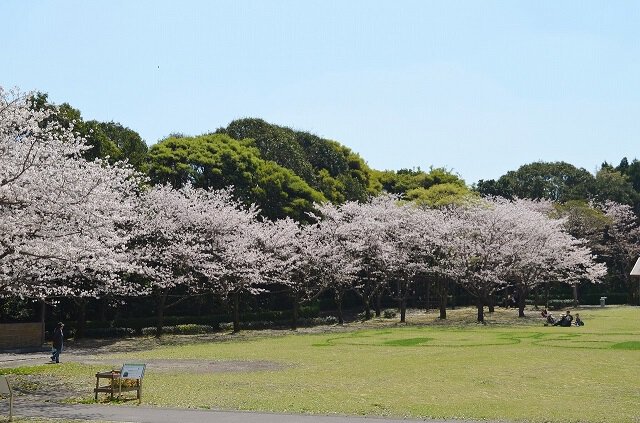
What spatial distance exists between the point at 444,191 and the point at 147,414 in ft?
191

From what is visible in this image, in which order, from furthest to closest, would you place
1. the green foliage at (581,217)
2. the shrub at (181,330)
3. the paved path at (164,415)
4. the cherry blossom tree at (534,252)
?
the green foliage at (581,217)
the cherry blossom tree at (534,252)
the shrub at (181,330)
the paved path at (164,415)

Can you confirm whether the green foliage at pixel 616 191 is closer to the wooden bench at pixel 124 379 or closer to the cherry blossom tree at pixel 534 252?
the cherry blossom tree at pixel 534 252

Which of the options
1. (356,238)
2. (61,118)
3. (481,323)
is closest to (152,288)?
(61,118)

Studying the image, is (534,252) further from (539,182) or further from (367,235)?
(539,182)

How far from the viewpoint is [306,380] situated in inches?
914

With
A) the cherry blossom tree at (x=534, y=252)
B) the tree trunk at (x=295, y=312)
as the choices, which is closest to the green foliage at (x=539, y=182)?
the cherry blossom tree at (x=534, y=252)

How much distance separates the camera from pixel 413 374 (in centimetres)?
2445

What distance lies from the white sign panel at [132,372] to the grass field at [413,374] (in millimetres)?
901

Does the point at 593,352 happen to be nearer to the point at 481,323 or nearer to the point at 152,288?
the point at 481,323

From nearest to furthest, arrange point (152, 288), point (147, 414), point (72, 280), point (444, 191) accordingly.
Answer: point (147, 414), point (72, 280), point (152, 288), point (444, 191)

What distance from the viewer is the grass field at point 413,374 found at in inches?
696

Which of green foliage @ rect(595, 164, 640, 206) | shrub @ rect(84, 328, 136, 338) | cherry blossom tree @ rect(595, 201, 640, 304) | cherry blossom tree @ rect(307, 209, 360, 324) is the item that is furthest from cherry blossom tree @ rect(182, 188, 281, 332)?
green foliage @ rect(595, 164, 640, 206)

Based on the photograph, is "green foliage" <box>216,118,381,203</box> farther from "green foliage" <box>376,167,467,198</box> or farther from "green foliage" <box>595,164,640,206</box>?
"green foliage" <box>595,164,640,206</box>

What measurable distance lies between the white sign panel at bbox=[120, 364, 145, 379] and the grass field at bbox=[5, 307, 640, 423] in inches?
35.5
